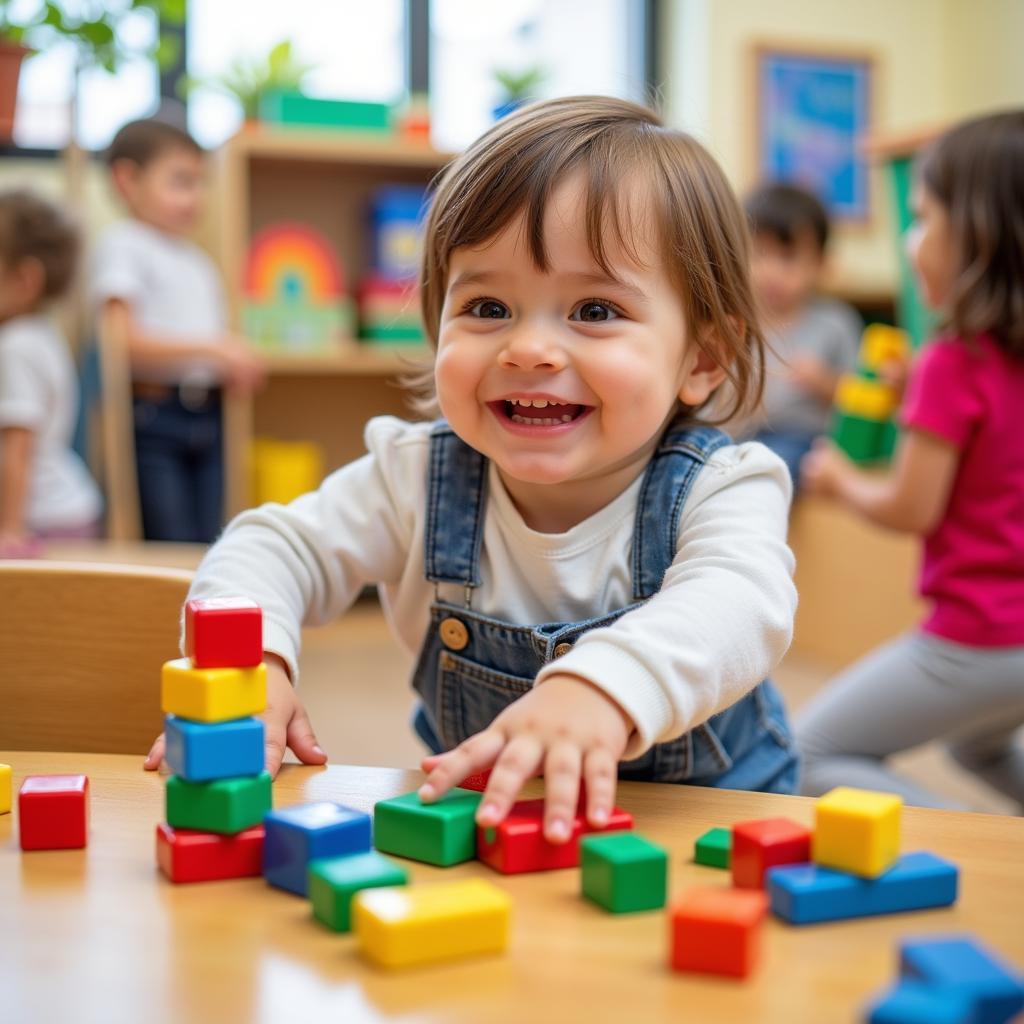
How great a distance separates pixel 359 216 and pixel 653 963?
3120 mm

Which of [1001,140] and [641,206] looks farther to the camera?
[1001,140]

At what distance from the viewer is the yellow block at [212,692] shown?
1.64 ft

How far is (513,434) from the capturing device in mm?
827

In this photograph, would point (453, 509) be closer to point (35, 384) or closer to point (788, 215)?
point (35, 384)

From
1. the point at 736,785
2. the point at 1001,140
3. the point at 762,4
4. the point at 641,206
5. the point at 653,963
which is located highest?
the point at 762,4

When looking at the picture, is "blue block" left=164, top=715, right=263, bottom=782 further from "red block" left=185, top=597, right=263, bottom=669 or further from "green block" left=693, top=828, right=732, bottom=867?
"green block" left=693, top=828, right=732, bottom=867

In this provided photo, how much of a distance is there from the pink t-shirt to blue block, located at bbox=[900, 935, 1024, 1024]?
1.06 meters

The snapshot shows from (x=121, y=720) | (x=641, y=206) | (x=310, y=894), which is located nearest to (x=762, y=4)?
(x=641, y=206)

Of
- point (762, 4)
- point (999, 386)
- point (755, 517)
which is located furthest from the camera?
point (762, 4)

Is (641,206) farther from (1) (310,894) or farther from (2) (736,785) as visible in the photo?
(1) (310,894)

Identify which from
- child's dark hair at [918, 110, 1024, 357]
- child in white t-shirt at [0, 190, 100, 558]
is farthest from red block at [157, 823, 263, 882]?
child in white t-shirt at [0, 190, 100, 558]

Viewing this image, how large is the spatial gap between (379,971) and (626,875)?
0.10 meters

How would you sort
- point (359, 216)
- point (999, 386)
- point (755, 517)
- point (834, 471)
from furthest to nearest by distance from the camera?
point (359, 216)
point (834, 471)
point (999, 386)
point (755, 517)

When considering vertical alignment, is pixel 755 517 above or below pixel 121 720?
above
